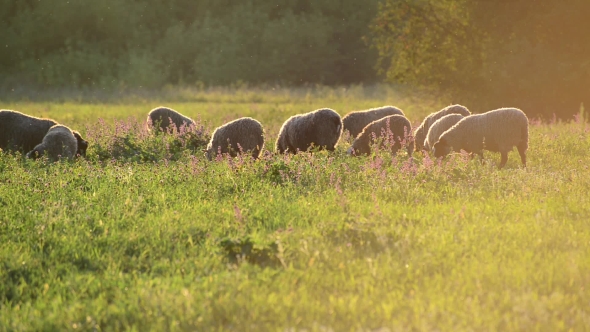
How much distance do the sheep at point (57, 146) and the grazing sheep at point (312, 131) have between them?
3927mm

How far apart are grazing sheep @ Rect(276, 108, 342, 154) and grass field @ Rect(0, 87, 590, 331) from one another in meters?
3.61

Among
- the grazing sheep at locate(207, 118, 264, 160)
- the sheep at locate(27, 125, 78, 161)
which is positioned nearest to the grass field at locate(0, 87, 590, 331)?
A: the sheep at locate(27, 125, 78, 161)

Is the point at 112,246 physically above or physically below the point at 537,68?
below

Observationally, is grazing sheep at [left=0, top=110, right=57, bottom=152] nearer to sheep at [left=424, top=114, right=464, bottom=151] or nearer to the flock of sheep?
the flock of sheep

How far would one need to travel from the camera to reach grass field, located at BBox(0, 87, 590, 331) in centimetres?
457

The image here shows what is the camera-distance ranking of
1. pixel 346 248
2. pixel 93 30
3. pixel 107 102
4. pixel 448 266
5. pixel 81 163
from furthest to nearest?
pixel 93 30, pixel 107 102, pixel 81 163, pixel 346 248, pixel 448 266

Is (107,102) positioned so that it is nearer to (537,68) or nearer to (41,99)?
(41,99)

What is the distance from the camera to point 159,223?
22.1 ft

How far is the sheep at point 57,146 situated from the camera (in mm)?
12164

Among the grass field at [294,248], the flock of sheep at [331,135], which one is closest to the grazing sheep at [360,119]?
the flock of sheep at [331,135]

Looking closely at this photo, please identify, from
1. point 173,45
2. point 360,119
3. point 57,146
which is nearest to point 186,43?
point 173,45

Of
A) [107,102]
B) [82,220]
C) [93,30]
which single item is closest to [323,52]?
[93,30]

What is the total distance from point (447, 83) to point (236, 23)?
3245 cm

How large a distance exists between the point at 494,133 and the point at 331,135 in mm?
3589
